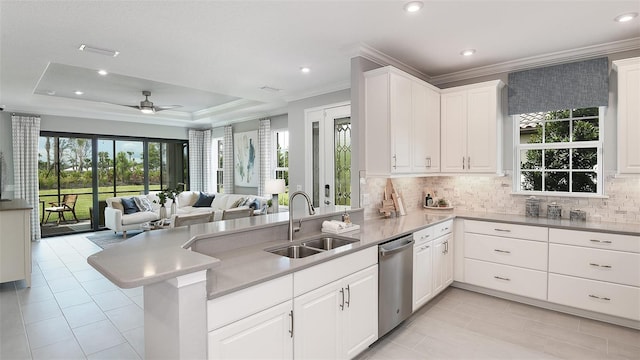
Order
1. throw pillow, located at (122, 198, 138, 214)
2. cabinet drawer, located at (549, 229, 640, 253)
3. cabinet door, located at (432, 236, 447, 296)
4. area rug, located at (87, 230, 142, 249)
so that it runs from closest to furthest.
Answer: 1. cabinet drawer, located at (549, 229, 640, 253)
2. cabinet door, located at (432, 236, 447, 296)
3. area rug, located at (87, 230, 142, 249)
4. throw pillow, located at (122, 198, 138, 214)

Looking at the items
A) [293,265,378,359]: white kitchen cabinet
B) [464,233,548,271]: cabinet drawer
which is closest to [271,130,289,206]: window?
[464,233,548,271]: cabinet drawer

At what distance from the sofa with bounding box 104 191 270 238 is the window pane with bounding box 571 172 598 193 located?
4625 mm

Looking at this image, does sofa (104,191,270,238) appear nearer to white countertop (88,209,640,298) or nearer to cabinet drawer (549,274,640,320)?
white countertop (88,209,640,298)

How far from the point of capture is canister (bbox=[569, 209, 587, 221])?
3.46 metres

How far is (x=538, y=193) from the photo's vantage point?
386cm

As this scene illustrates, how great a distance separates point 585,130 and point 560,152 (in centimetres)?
33

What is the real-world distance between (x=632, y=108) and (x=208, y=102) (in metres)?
6.64

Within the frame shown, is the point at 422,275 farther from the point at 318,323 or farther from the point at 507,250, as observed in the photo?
the point at 318,323

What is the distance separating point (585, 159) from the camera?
3.61m

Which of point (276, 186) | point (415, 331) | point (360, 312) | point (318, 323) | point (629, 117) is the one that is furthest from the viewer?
point (276, 186)

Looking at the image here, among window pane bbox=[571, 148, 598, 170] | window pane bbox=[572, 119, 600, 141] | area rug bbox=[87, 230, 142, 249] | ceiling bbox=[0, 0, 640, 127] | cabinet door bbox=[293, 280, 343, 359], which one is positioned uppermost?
ceiling bbox=[0, 0, 640, 127]

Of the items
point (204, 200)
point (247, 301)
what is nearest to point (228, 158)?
point (204, 200)

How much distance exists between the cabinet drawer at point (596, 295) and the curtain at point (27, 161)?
8.60 m

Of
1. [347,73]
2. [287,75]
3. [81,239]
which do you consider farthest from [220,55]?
[81,239]
